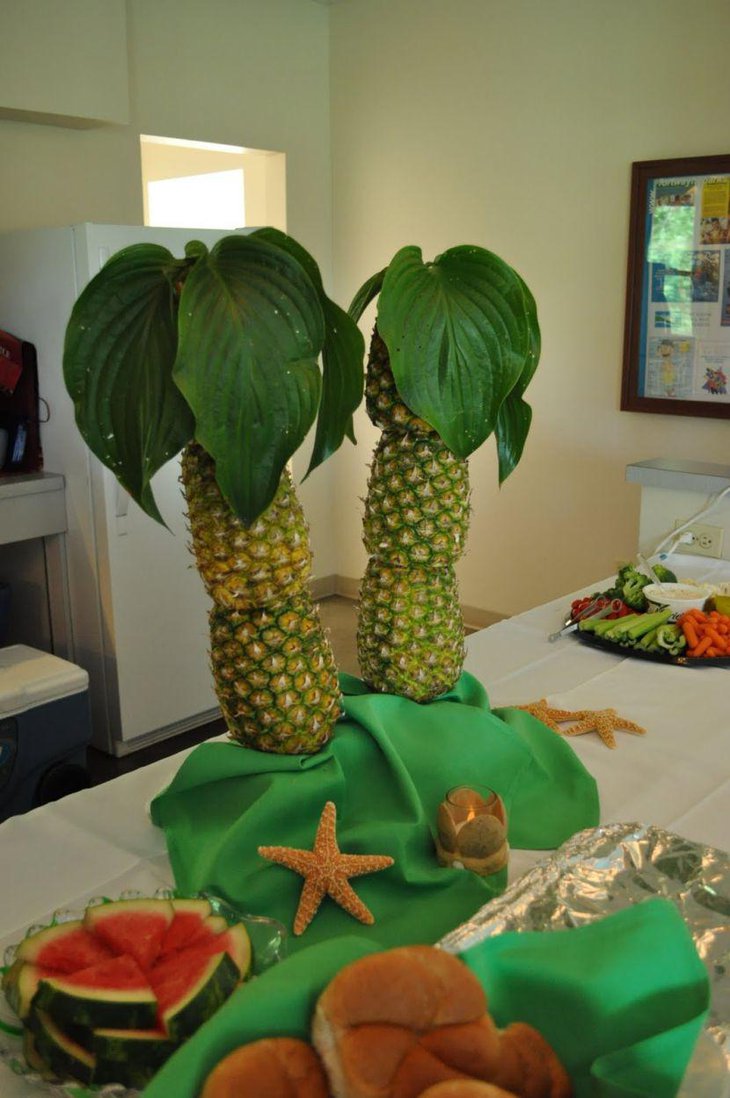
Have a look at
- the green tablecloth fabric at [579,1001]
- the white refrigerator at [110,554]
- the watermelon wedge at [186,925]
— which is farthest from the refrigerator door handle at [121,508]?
the green tablecloth fabric at [579,1001]

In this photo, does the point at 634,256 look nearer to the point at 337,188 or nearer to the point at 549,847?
the point at 337,188

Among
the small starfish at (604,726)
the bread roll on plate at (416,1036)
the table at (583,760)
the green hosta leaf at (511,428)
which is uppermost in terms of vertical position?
the green hosta leaf at (511,428)

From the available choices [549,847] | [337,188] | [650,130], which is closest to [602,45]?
[650,130]

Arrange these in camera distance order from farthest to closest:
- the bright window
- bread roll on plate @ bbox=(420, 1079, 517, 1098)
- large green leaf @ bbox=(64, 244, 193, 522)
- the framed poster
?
the bright window, the framed poster, large green leaf @ bbox=(64, 244, 193, 522), bread roll on plate @ bbox=(420, 1079, 517, 1098)

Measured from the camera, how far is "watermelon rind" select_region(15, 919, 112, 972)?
0.84 meters

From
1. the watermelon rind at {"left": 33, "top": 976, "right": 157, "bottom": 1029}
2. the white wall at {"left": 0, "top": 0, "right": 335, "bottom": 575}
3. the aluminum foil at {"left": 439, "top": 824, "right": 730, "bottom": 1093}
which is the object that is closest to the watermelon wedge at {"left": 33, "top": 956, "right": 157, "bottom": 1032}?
the watermelon rind at {"left": 33, "top": 976, "right": 157, "bottom": 1029}

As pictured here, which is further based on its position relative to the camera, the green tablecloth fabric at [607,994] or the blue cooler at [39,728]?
the blue cooler at [39,728]

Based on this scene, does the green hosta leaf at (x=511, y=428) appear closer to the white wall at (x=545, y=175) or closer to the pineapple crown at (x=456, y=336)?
the pineapple crown at (x=456, y=336)

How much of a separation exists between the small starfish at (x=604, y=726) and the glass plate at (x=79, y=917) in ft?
2.37

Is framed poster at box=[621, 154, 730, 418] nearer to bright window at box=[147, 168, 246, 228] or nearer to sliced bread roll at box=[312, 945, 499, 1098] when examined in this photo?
bright window at box=[147, 168, 246, 228]

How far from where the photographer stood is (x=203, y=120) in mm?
4371

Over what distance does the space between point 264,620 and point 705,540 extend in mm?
1846

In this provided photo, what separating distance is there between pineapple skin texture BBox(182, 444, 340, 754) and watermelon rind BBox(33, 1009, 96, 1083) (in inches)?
16.8

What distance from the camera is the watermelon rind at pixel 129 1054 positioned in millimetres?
758
